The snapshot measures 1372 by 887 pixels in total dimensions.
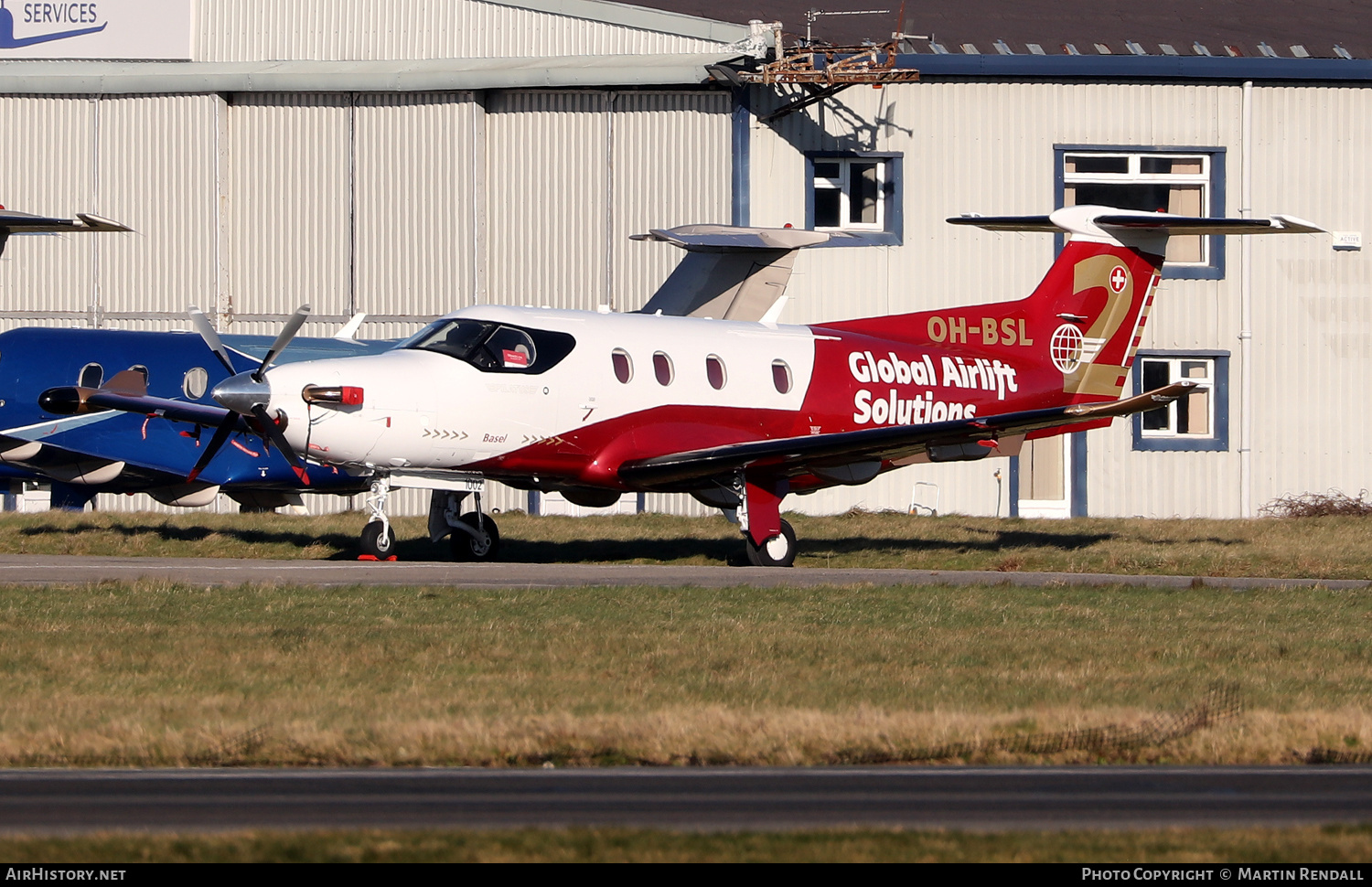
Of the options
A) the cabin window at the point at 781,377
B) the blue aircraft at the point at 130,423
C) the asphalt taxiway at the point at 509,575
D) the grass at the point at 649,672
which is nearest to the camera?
the grass at the point at 649,672

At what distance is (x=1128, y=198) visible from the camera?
30.9 meters

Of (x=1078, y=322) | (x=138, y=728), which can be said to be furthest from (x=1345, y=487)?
(x=138, y=728)

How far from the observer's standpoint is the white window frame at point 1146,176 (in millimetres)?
30406

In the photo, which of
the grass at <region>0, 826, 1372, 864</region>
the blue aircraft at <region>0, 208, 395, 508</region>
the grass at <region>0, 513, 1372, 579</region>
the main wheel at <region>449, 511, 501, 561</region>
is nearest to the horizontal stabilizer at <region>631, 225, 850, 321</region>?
Result: the grass at <region>0, 513, 1372, 579</region>

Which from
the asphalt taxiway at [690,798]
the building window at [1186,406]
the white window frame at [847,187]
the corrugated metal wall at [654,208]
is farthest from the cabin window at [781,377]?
the building window at [1186,406]

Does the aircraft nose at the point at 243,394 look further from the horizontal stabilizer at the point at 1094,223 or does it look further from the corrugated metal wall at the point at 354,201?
the corrugated metal wall at the point at 354,201

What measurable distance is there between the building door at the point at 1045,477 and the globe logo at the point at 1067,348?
8.49m

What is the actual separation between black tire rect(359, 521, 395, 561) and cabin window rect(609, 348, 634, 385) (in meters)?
3.33

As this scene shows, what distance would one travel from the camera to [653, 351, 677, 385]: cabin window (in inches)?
754

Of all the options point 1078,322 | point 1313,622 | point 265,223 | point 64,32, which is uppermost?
point 64,32

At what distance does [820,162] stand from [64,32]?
15374 millimetres

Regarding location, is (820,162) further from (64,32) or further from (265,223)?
(64,32)

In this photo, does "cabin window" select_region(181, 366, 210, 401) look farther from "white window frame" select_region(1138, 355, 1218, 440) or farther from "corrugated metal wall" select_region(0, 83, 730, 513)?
"white window frame" select_region(1138, 355, 1218, 440)
